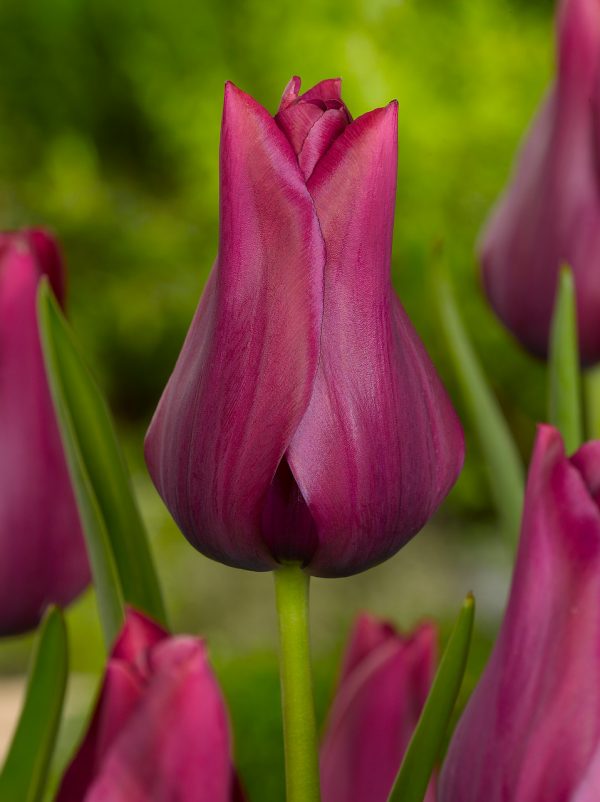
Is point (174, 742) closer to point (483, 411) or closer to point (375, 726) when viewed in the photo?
point (375, 726)

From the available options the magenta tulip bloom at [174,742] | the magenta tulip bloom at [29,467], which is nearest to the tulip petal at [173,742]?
the magenta tulip bloom at [174,742]

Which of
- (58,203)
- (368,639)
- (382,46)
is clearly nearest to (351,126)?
(368,639)

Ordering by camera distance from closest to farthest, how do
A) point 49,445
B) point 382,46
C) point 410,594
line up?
point 49,445
point 382,46
point 410,594

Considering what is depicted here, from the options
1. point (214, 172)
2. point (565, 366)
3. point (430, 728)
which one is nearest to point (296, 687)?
point (430, 728)

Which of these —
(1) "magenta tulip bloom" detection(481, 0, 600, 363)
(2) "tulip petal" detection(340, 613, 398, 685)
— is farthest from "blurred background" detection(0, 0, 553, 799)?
(2) "tulip petal" detection(340, 613, 398, 685)

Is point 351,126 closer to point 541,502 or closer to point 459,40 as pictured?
point 541,502

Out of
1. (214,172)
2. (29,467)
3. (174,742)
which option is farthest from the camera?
(214,172)
